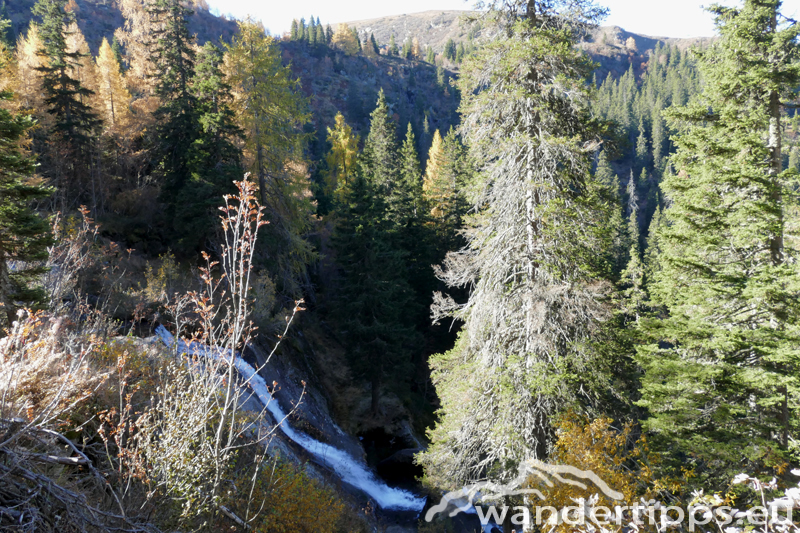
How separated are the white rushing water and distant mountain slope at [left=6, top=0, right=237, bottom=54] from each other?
53939mm

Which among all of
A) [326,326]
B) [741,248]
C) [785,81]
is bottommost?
[326,326]

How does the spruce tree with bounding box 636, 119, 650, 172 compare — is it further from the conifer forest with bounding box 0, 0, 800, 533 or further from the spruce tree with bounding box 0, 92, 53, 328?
the spruce tree with bounding box 0, 92, 53, 328

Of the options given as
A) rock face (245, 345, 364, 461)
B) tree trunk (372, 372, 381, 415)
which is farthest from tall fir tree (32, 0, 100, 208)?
tree trunk (372, 372, 381, 415)

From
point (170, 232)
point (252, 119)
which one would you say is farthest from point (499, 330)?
point (170, 232)

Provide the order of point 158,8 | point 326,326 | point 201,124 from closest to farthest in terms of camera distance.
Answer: point 201,124 → point 326,326 → point 158,8

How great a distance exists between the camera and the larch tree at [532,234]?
855cm

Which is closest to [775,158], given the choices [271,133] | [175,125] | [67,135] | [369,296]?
[369,296]

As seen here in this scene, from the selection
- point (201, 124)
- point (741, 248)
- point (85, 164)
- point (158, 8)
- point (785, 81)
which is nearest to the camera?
point (785, 81)

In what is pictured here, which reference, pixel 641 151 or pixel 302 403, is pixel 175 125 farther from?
pixel 641 151

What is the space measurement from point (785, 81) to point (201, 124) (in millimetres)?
19035

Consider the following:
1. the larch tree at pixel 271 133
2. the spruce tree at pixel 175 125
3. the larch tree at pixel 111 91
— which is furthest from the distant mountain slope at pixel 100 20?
the larch tree at pixel 271 133

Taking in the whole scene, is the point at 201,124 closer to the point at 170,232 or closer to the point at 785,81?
the point at 170,232

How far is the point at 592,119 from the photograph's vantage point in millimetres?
8930

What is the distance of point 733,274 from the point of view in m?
8.94
